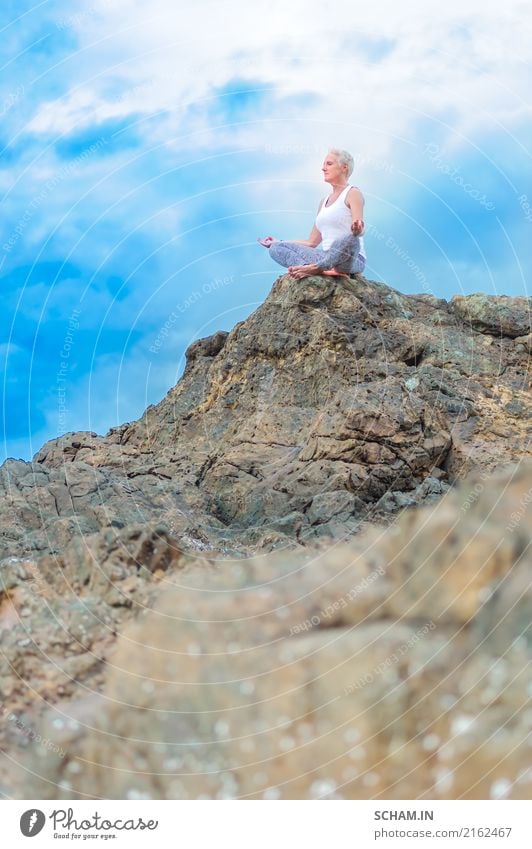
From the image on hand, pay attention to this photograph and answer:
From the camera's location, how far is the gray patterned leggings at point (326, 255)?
14477mm

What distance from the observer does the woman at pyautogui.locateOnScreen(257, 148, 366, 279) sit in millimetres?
14141

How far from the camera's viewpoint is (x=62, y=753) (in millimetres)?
4781

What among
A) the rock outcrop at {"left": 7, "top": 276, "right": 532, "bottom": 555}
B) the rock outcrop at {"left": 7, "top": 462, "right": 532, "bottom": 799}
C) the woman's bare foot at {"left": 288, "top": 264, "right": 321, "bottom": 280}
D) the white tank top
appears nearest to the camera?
the rock outcrop at {"left": 7, "top": 462, "right": 532, "bottom": 799}

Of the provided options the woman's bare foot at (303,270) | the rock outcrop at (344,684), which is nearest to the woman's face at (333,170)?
the woman's bare foot at (303,270)

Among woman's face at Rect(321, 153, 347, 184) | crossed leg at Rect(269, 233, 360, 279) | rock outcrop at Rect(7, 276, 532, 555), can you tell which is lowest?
rock outcrop at Rect(7, 276, 532, 555)

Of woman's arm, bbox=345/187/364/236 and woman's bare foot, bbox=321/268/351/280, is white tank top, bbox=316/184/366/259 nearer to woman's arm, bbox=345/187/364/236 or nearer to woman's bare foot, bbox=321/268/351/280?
woman's arm, bbox=345/187/364/236

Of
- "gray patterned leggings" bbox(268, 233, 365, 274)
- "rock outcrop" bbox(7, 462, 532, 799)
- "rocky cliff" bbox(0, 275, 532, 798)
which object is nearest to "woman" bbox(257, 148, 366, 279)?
"gray patterned leggings" bbox(268, 233, 365, 274)

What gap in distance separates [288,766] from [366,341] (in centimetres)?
1037

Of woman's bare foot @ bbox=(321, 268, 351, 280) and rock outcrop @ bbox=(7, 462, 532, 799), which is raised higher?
woman's bare foot @ bbox=(321, 268, 351, 280)

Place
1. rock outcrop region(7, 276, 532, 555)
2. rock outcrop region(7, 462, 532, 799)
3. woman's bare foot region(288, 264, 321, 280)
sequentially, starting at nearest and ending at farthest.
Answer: rock outcrop region(7, 462, 532, 799), rock outcrop region(7, 276, 532, 555), woman's bare foot region(288, 264, 321, 280)

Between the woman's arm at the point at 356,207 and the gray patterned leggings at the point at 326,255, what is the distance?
1.01 ft

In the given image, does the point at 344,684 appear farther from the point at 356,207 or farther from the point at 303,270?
the point at 303,270

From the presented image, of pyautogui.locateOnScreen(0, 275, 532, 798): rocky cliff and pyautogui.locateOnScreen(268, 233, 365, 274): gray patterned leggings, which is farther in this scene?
pyautogui.locateOnScreen(268, 233, 365, 274): gray patterned leggings

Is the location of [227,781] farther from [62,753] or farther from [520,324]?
[520,324]
